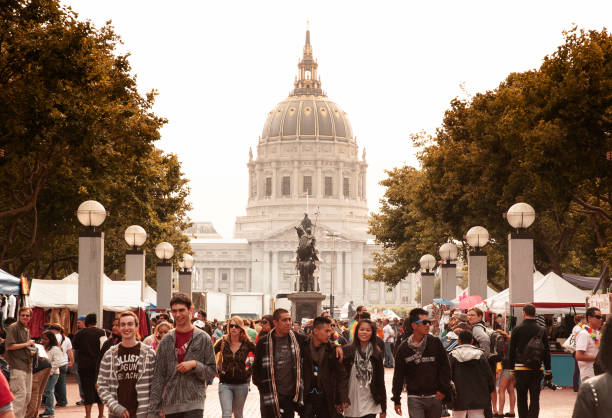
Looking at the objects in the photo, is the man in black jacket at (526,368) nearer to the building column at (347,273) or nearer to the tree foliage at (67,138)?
the tree foliage at (67,138)

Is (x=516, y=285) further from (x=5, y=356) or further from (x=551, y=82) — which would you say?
(x=5, y=356)

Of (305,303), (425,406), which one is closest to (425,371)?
(425,406)

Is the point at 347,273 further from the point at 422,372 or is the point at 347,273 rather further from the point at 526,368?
the point at 422,372

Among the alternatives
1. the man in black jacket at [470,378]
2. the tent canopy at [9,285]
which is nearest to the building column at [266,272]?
the tent canopy at [9,285]

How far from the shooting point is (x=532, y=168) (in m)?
32.9

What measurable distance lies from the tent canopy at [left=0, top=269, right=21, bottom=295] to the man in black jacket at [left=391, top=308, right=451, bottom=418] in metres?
9.80

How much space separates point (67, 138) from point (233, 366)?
15.1 meters

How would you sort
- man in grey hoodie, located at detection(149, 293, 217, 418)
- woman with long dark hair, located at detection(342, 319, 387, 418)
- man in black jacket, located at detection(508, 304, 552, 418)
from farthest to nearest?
man in black jacket, located at detection(508, 304, 552, 418)
woman with long dark hair, located at detection(342, 319, 387, 418)
man in grey hoodie, located at detection(149, 293, 217, 418)

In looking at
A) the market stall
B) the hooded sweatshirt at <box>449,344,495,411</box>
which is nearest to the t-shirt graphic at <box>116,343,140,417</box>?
the hooded sweatshirt at <box>449,344,495,411</box>

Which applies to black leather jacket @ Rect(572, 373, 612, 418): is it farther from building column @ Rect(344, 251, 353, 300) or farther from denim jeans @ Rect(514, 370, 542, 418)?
building column @ Rect(344, 251, 353, 300)

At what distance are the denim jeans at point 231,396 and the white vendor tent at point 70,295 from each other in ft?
58.0

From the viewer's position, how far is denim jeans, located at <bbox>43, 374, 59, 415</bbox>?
21.3m

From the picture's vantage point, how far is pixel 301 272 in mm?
63250

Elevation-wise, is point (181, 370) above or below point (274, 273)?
below
